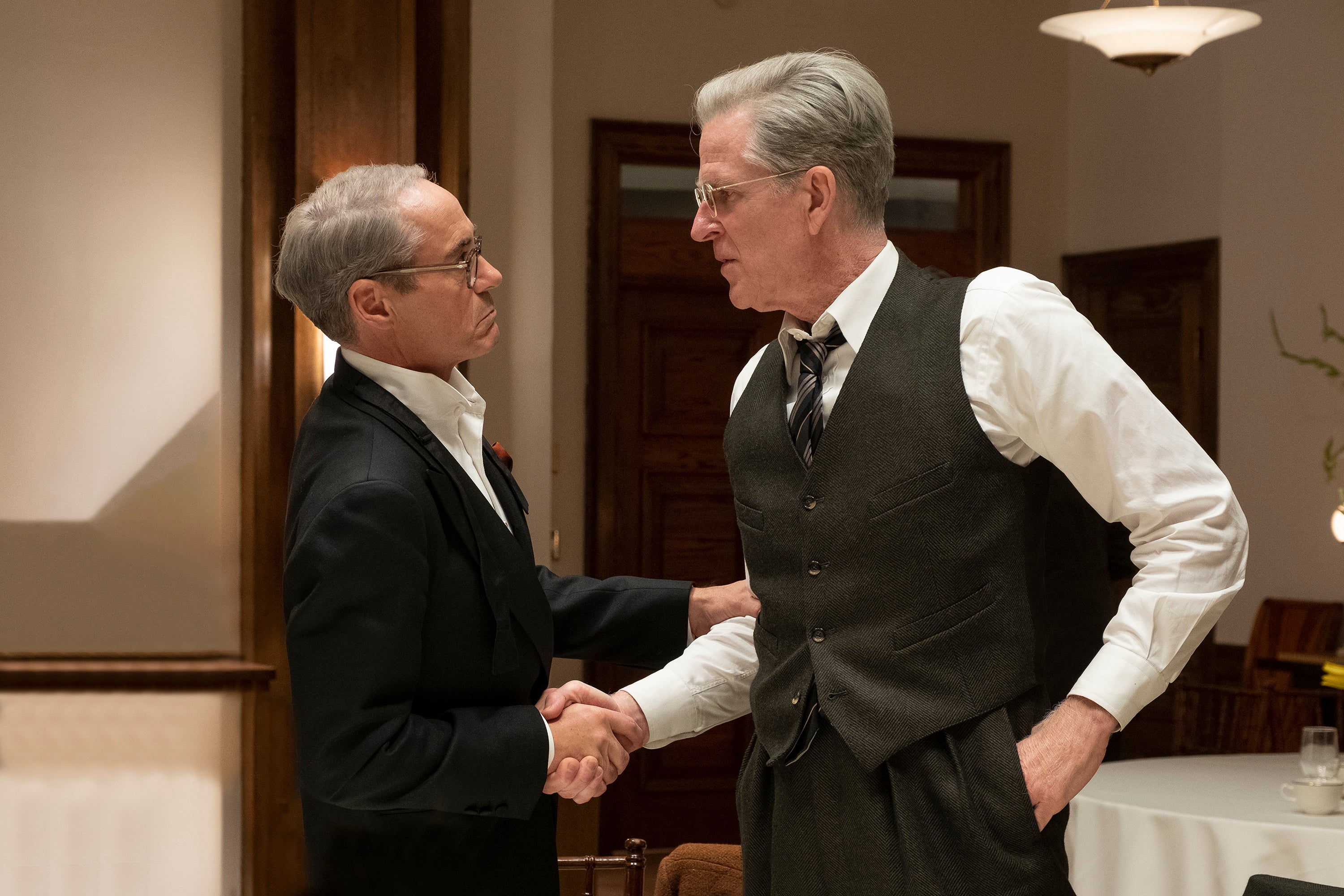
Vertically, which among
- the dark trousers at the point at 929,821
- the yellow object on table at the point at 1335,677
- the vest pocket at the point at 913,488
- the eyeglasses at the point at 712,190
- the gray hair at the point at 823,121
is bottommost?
the yellow object on table at the point at 1335,677

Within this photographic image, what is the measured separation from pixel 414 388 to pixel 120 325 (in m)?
2.63

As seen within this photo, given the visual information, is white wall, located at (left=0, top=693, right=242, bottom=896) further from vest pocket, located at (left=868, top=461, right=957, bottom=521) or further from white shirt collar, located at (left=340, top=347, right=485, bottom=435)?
vest pocket, located at (left=868, top=461, right=957, bottom=521)

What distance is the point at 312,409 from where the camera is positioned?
1.82m

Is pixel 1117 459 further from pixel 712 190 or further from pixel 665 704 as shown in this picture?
pixel 665 704

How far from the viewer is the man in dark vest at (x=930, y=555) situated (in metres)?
1.44

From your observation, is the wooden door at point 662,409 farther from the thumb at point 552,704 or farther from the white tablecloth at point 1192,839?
the thumb at point 552,704

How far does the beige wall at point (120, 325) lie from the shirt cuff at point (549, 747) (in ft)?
8.76

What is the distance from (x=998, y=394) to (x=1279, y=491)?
202 inches

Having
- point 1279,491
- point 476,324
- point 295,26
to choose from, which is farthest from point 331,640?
point 1279,491

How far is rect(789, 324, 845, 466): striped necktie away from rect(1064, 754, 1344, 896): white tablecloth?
162 centimetres

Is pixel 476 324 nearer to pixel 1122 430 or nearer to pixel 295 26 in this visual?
pixel 1122 430

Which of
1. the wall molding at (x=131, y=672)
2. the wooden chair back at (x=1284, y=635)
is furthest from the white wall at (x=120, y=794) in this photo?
the wooden chair back at (x=1284, y=635)

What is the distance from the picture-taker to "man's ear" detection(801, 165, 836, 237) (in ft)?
5.40

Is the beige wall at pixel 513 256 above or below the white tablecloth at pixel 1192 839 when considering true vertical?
above
